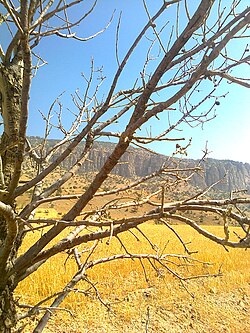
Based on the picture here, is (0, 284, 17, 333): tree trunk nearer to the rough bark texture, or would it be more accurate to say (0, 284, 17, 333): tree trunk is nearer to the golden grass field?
the rough bark texture

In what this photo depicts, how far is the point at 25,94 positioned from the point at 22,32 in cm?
21

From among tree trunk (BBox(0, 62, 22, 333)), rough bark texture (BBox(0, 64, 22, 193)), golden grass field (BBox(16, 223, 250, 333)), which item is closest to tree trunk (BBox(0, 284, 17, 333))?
tree trunk (BBox(0, 62, 22, 333))

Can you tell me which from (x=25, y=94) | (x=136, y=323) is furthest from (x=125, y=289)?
(x=25, y=94)

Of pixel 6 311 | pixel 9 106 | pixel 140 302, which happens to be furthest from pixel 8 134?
pixel 140 302

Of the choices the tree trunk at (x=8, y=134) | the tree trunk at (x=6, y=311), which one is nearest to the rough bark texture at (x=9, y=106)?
the tree trunk at (x=8, y=134)

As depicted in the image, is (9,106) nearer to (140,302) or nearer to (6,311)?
(6,311)

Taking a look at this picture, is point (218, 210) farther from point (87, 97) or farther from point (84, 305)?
point (84, 305)

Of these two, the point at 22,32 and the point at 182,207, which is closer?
the point at 22,32

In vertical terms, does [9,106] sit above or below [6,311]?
above

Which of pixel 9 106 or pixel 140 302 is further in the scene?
pixel 140 302

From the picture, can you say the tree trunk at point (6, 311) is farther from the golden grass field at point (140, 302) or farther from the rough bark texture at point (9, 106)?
the golden grass field at point (140, 302)

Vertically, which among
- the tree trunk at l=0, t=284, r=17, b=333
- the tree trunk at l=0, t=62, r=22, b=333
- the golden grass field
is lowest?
the golden grass field

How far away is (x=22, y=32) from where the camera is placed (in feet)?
3.46

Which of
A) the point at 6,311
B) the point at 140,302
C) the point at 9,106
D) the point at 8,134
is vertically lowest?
the point at 140,302
